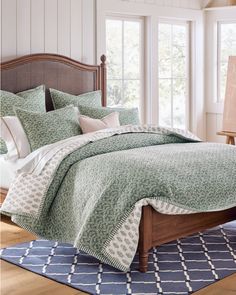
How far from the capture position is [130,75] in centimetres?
654

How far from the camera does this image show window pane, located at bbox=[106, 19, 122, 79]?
6.27m

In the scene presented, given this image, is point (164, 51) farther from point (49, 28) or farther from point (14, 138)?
point (14, 138)

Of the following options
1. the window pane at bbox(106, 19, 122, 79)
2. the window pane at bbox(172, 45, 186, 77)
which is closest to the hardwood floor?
the window pane at bbox(106, 19, 122, 79)

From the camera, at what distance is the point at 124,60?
646 cm

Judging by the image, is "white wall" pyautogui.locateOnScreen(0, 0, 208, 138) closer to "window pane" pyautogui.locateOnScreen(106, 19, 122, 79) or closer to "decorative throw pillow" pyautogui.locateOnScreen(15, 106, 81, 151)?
"window pane" pyautogui.locateOnScreen(106, 19, 122, 79)

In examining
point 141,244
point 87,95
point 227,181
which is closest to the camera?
point 141,244

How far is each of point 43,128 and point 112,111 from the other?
2.99 feet

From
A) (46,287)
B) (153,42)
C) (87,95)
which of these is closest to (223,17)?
(153,42)

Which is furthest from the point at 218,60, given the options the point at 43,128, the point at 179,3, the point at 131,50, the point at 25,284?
the point at 25,284

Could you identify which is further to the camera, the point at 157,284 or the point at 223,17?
the point at 223,17

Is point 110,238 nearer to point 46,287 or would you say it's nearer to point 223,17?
point 46,287

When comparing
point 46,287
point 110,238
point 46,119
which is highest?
point 46,119

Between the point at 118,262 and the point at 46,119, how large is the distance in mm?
1614

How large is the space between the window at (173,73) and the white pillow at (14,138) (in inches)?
95.0
